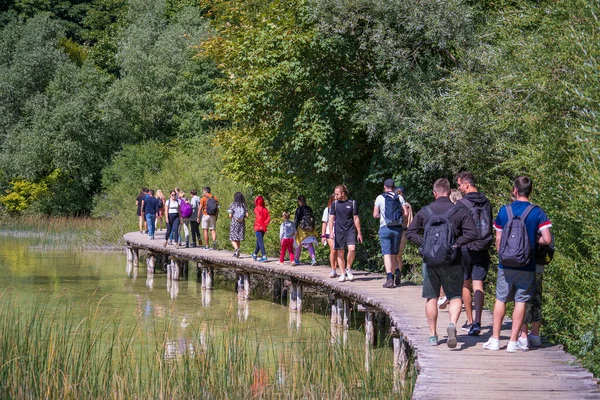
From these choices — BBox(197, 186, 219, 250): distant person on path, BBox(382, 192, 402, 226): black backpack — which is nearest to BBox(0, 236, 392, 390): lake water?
BBox(197, 186, 219, 250): distant person on path

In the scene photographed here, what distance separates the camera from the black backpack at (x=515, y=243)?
8797mm

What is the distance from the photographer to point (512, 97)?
47.8 ft

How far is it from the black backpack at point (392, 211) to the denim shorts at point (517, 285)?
492 cm

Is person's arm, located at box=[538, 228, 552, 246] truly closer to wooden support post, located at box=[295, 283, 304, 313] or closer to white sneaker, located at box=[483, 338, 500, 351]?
white sneaker, located at box=[483, 338, 500, 351]

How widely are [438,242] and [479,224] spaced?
981 millimetres

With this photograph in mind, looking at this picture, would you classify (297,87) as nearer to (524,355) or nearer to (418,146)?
(418,146)

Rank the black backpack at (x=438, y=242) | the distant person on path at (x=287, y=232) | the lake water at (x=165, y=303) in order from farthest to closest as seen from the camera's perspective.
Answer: the distant person on path at (x=287, y=232), the lake water at (x=165, y=303), the black backpack at (x=438, y=242)

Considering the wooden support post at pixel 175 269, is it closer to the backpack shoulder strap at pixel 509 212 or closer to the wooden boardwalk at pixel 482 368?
the wooden boardwalk at pixel 482 368

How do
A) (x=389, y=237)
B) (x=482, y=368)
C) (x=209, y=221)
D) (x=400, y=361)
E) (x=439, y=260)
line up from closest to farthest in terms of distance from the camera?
(x=482, y=368) < (x=439, y=260) < (x=400, y=361) < (x=389, y=237) < (x=209, y=221)

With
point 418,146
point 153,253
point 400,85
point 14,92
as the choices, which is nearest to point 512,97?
point 418,146

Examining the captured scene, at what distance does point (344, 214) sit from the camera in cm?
1478

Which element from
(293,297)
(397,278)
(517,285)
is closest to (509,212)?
(517,285)

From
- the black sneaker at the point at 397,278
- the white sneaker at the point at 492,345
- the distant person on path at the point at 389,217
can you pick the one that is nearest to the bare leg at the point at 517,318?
the white sneaker at the point at 492,345

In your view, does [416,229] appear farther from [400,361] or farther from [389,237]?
[389,237]
